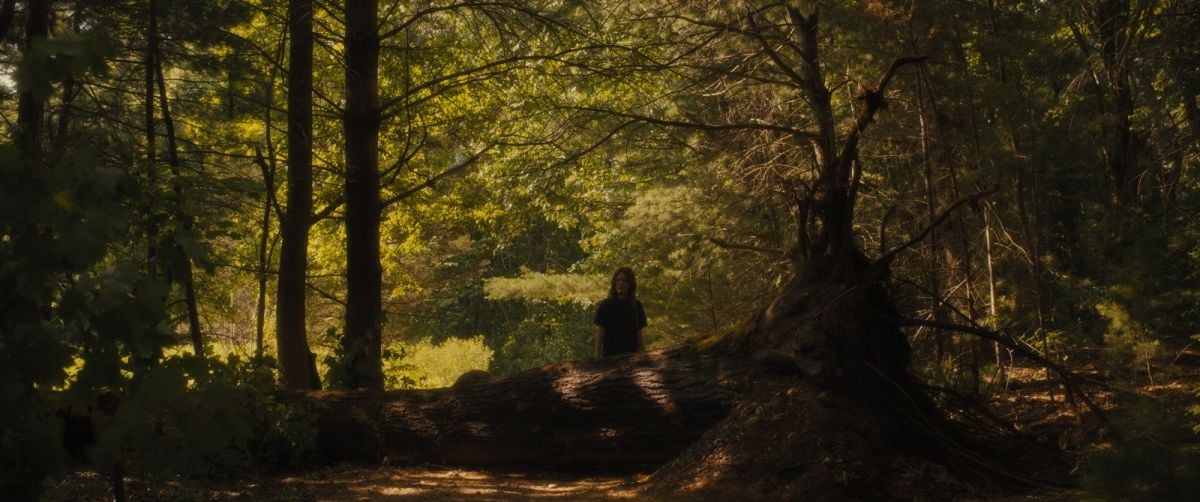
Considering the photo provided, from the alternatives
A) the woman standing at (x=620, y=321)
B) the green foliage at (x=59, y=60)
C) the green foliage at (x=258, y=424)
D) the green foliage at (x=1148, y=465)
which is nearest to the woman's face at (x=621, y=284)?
the woman standing at (x=620, y=321)

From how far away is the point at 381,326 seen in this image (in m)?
9.61

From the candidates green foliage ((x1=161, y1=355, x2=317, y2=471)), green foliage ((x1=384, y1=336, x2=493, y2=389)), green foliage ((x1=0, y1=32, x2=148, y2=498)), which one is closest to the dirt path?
green foliage ((x1=161, y1=355, x2=317, y2=471))

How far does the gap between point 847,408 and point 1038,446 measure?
6.05 feet

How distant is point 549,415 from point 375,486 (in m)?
1.56

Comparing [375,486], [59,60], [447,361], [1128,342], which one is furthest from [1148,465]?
[447,361]

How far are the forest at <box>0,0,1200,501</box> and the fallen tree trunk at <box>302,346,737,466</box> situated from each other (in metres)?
0.03

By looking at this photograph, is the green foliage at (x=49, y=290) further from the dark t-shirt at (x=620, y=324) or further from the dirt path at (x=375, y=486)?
the dark t-shirt at (x=620, y=324)

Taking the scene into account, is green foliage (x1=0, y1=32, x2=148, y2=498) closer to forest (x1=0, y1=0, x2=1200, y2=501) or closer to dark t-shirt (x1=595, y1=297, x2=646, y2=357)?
forest (x1=0, y1=0, x2=1200, y2=501)

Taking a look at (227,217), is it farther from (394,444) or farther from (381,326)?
(394,444)

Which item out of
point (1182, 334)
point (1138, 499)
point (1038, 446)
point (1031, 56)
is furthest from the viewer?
point (1182, 334)

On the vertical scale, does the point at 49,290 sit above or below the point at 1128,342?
above

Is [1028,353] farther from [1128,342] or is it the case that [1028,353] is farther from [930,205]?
[1128,342]

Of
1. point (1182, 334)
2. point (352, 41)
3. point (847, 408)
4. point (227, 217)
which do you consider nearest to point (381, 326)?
point (352, 41)

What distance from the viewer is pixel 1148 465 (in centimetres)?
423
